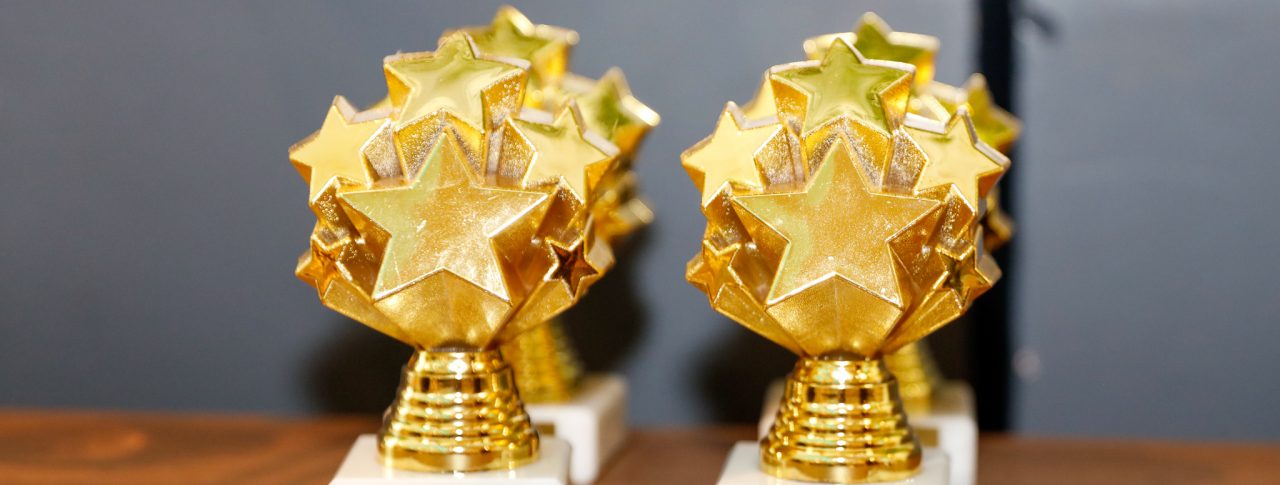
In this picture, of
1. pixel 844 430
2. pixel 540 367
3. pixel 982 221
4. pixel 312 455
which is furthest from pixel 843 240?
pixel 312 455

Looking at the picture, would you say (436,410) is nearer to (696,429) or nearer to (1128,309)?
(696,429)

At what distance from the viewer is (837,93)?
0.75 metres

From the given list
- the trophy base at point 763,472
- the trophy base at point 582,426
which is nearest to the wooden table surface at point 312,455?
the trophy base at point 582,426

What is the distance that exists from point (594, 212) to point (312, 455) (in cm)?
25

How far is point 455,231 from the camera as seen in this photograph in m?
0.75

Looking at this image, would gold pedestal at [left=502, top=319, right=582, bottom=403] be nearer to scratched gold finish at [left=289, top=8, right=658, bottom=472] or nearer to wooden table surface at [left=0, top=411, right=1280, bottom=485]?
wooden table surface at [left=0, top=411, right=1280, bottom=485]

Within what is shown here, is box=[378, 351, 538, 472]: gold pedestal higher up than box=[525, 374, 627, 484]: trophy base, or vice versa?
box=[378, 351, 538, 472]: gold pedestal

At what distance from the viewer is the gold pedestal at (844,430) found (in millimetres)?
760

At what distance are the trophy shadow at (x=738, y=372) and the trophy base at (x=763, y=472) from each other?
0.90 feet

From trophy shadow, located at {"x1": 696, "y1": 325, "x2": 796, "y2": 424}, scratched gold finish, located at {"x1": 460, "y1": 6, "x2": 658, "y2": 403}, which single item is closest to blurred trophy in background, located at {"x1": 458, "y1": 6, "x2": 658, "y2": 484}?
scratched gold finish, located at {"x1": 460, "y1": 6, "x2": 658, "y2": 403}

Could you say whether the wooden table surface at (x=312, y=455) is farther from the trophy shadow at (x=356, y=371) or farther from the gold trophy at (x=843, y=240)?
the gold trophy at (x=843, y=240)

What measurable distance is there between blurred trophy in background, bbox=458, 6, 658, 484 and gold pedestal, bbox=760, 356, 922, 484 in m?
0.20

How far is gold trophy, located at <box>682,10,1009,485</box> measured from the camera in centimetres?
73

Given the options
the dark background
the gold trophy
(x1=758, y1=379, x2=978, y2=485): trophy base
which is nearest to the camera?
the gold trophy
